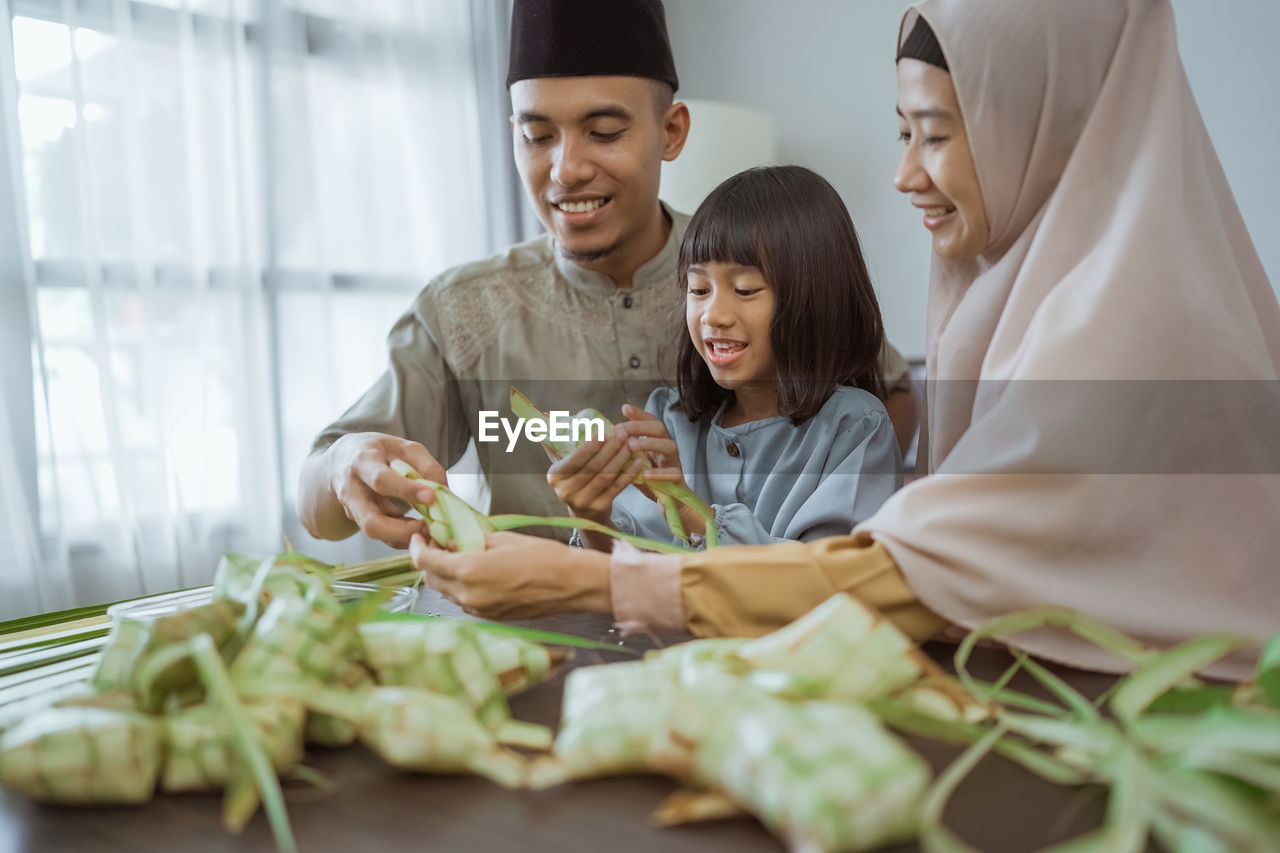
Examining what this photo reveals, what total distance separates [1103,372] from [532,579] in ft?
1.64

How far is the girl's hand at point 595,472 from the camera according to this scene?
1138 millimetres

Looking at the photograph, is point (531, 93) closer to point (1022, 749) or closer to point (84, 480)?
point (1022, 749)

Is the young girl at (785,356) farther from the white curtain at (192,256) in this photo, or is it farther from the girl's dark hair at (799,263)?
the white curtain at (192,256)

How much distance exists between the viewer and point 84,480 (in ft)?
7.86

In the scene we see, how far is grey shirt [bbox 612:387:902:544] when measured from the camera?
124 cm

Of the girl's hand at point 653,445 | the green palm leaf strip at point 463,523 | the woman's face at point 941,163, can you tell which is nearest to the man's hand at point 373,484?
the green palm leaf strip at point 463,523

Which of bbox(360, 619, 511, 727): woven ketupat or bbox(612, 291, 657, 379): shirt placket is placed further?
bbox(612, 291, 657, 379): shirt placket

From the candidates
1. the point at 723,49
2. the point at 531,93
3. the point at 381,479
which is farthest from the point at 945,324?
the point at 723,49

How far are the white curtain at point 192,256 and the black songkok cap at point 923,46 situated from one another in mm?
2197

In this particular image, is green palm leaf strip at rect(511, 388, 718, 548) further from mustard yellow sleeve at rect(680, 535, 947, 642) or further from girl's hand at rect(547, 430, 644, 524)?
mustard yellow sleeve at rect(680, 535, 947, 642)

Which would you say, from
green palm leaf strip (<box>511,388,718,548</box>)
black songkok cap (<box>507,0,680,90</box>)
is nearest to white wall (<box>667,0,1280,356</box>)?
black songkok cap (<box>507,0,680,90</box>)

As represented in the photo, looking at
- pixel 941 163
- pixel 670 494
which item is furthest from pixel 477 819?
pixel 941 163

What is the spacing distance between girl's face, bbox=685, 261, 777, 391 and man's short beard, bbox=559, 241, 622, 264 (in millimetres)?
368

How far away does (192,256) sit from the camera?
2.60m
